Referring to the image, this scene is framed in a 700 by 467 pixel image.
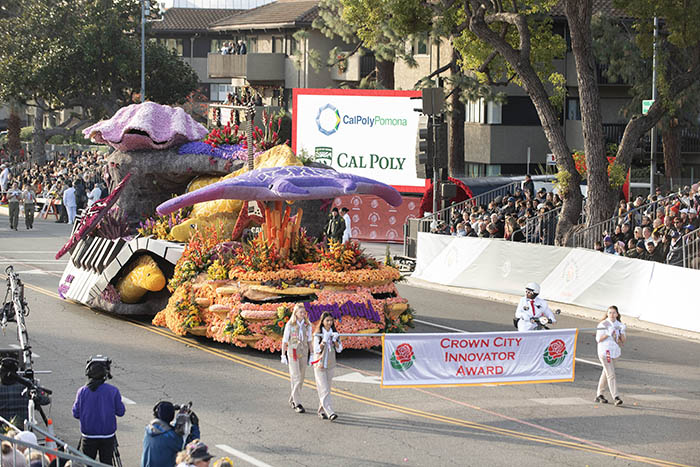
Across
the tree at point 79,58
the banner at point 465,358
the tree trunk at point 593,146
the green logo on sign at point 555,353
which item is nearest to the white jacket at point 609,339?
the banner at point 465,358

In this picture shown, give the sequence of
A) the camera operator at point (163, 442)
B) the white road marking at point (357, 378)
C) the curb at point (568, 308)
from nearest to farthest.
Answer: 1. the camera operator at point (163, 442)
2. the white road marking at point (357, 378)
3. the curb at point (568, 308)

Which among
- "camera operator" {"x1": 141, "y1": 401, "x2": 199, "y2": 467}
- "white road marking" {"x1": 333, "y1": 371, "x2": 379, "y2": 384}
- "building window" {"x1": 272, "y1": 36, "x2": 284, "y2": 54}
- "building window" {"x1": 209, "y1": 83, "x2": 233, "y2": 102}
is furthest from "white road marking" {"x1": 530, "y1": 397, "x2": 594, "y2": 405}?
"building window" {"x1": 209, "y1": 83, "x2": 233, "y2": 102}

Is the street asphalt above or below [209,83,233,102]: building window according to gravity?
below

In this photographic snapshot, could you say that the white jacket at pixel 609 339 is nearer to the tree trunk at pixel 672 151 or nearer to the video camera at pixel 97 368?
the video camera at pixel 97 368

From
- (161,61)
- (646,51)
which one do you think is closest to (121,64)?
(161,61)

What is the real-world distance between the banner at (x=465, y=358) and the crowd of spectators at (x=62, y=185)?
22851 mm

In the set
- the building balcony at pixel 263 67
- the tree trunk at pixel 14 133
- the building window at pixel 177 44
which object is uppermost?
the building window at pixel 177 44

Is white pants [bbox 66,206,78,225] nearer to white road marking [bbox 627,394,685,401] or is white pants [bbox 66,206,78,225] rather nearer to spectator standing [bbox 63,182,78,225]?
spectator standing [bbox 63,182,78,225]

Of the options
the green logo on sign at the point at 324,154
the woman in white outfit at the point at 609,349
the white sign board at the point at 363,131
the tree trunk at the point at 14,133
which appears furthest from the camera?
the tree trunk at the point at 14,133

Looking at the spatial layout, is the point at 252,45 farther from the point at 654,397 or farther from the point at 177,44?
the point at 654,397

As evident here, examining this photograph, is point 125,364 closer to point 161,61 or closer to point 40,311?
point 40,311

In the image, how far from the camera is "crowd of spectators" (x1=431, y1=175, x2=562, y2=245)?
28.4 meters

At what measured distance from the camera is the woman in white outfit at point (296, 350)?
15344mm

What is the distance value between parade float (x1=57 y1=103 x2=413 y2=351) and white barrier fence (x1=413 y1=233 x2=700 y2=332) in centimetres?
501
